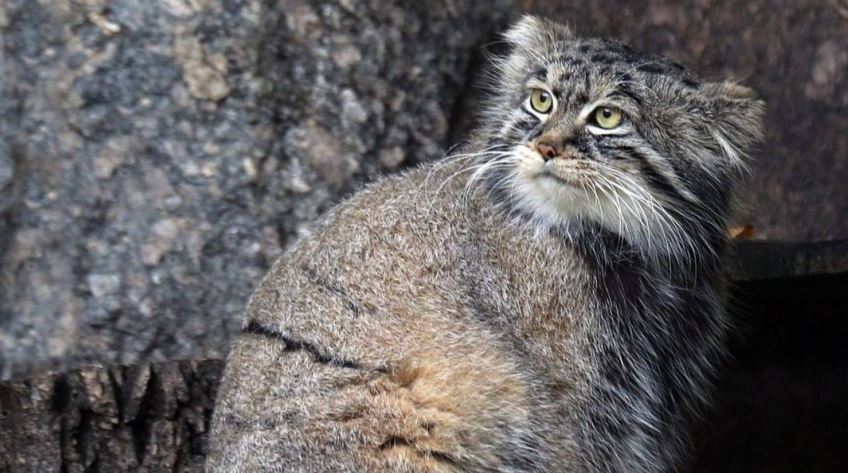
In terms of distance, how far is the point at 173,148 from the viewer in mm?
5148

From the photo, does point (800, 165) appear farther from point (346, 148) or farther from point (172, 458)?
point (172, 458)

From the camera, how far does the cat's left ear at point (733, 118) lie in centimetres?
438

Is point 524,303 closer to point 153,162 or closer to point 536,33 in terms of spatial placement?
point 536,33

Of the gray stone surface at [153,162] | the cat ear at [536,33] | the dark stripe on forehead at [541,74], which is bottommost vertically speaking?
the gray stone surface at [153,162]

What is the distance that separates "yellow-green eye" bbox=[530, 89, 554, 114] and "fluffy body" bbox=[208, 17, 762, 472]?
0.12 ft

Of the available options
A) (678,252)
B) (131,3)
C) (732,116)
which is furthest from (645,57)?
(131,3)

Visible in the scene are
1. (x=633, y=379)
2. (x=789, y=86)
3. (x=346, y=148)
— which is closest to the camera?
(x=633, y=379)

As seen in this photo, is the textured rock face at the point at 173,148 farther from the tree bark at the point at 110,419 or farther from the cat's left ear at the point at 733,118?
the cat's left ear at the point at 733,118

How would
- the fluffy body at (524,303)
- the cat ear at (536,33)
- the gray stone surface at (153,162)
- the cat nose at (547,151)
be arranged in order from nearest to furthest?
1. the fluffy body at (524,303)
2. the cat nose at (547,151)
3. the cat ear at (536,33)
4. the gray stone surface at (153,162)

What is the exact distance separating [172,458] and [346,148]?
1616 mm

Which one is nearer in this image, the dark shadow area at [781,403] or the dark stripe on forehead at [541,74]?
the dark stripe on forehead at [541,74]

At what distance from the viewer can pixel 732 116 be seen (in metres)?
4.39

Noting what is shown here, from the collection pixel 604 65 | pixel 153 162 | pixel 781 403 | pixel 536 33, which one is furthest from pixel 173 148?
pixel 781 403

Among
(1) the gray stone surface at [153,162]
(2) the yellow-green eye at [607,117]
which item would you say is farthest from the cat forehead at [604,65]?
(1) the gray stone surface at [153,162]
